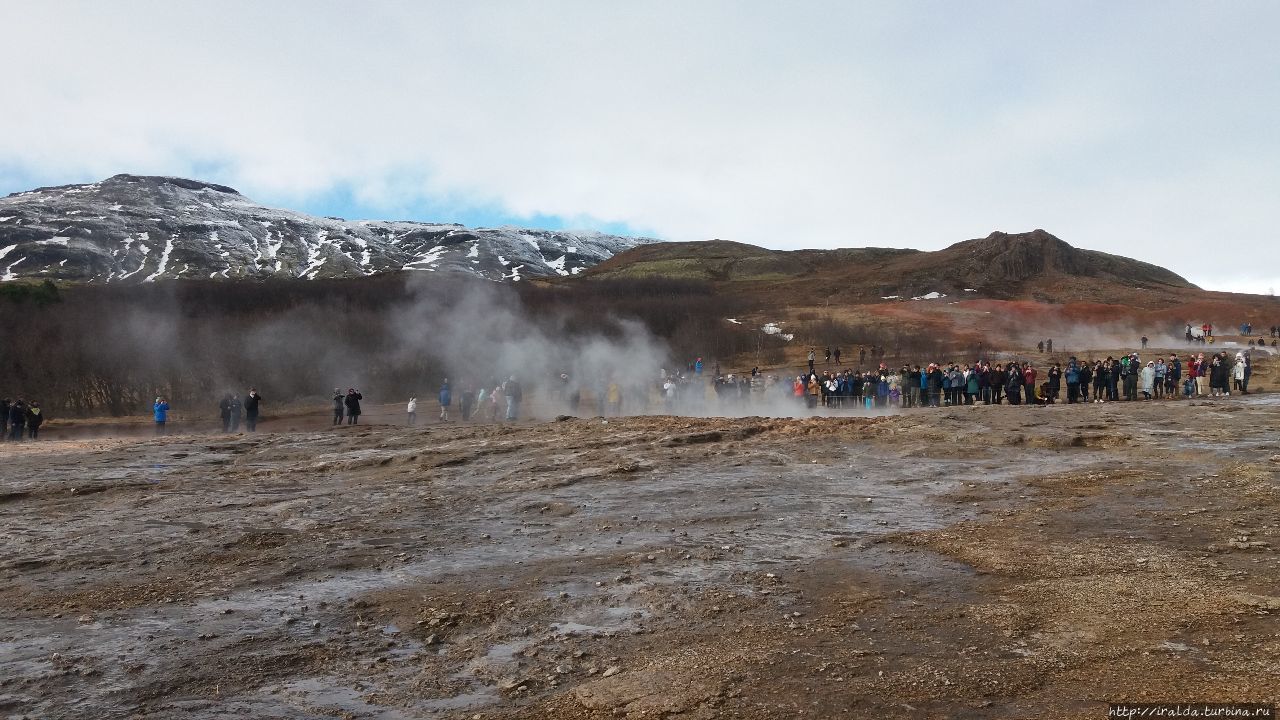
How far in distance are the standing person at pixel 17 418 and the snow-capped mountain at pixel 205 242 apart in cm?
8930

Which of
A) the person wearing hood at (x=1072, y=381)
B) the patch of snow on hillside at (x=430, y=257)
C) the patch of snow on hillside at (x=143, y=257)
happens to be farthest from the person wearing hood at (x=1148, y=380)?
the patch of snow on hillside at (x=430, y=257)

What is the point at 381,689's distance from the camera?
5.71 meters

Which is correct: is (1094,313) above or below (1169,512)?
above

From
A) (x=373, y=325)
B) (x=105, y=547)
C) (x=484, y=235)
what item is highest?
(x=484, y=235)

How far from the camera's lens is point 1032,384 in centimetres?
2422

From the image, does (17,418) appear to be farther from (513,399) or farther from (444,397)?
(513,399)

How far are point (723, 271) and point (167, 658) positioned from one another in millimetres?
103608

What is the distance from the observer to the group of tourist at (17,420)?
25406 mm

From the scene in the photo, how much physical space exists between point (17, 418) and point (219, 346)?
13978 millimetres

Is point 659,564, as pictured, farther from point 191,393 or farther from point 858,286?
point 858,286

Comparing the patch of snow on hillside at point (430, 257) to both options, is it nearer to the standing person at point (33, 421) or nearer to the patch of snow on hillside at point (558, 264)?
the patch of snow on hillside at point (558, 264)

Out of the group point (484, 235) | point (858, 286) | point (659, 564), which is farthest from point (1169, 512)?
point (484, 235)

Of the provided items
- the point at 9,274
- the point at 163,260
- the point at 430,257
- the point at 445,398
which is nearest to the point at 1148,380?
the point at 445,398

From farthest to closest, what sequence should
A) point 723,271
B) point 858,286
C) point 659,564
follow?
point 723,271 → point 858,286 → point 659,564
